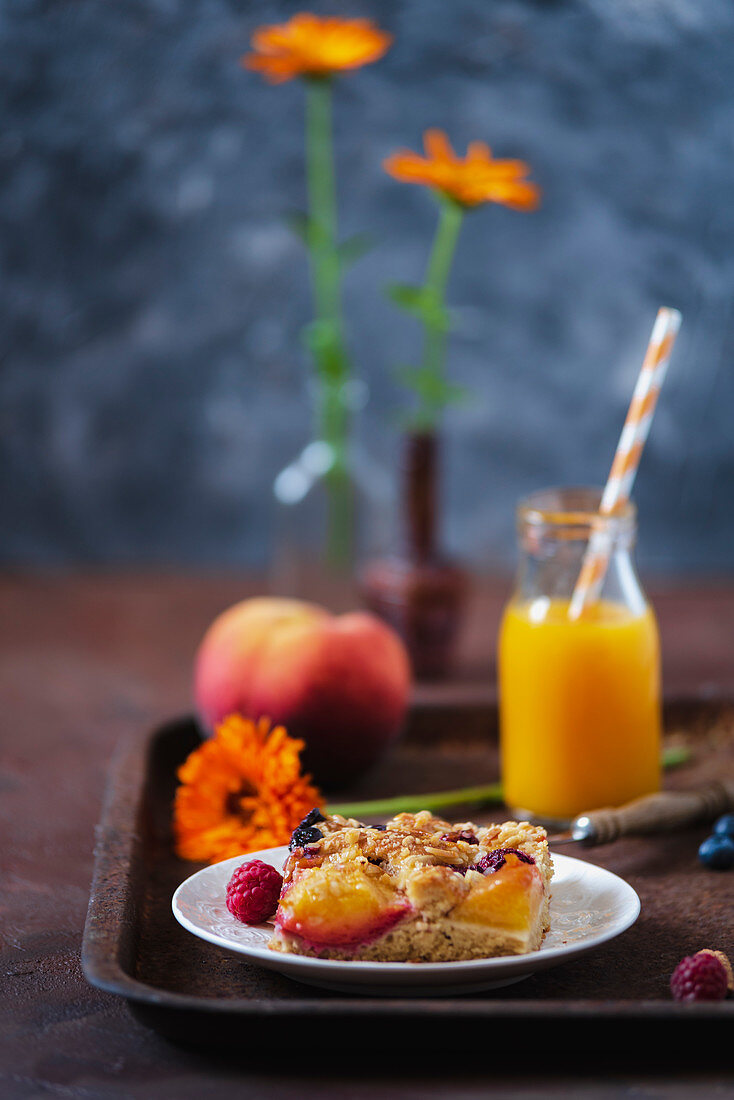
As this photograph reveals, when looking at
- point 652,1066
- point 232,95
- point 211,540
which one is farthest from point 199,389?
point 652,1066

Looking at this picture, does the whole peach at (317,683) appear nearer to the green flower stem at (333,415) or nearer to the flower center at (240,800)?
the flower center at (240,800)

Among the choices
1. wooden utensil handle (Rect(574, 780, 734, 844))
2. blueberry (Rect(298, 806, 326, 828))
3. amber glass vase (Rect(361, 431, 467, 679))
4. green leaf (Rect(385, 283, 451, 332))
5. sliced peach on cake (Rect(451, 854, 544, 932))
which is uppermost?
green leaf (Rect(385, 283, 451, 332))

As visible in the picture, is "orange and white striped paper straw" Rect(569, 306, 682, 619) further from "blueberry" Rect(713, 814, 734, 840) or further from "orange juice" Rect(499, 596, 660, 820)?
"blueberry" Rect(713, 814, 734, 840)

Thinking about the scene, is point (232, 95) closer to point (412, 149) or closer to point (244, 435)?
point (412, 149)

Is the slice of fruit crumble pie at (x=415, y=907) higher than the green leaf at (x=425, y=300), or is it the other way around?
the green leaf at (x=425, y=300)

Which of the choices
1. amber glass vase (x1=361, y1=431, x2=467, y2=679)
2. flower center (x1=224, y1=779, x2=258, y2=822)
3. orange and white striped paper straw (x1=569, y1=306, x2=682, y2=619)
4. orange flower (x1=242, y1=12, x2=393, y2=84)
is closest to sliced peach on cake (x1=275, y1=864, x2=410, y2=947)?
flower center (x1=224, y1=779, x2=258, y2=822)

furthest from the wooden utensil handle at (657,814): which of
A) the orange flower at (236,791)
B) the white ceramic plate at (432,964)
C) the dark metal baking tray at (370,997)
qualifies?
the orange flower at (236,791)

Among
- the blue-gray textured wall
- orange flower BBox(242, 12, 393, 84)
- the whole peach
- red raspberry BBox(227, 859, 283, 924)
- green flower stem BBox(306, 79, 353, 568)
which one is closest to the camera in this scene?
red raspberry BBox(227, 859, 283, 924)
